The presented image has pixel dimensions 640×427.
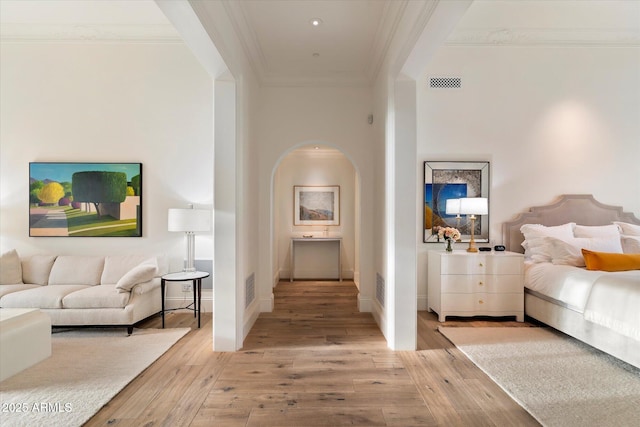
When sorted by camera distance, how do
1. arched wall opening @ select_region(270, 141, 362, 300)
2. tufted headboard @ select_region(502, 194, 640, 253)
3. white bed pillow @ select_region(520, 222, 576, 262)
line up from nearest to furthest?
white bed pillow @ select_region(520, 222, 576, 262)
tufted headboard @ select_region(502, 194, 640, 253)
arched wall opening @ select_region(270, 141, 362, 300)

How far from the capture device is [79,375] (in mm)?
2586

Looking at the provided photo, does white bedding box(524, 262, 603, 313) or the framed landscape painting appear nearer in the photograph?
white bedding box(524, 262, 603, 313)

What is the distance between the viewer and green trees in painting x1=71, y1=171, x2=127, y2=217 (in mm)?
4277

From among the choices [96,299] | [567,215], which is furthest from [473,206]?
[96,299]

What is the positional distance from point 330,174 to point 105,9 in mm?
4386

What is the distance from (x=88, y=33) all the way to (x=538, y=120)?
609 cm

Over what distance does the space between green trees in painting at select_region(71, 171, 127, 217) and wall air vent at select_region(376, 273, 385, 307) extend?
3.45 metres

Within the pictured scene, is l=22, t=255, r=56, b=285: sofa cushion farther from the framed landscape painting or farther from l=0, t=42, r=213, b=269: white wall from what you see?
the framed landscape painting

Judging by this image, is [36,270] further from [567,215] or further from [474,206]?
[567,215]

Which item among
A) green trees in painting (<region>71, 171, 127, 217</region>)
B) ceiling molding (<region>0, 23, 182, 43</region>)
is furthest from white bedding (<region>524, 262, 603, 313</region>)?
ceiling molding (<region>0, 23, 182, 43</region>)

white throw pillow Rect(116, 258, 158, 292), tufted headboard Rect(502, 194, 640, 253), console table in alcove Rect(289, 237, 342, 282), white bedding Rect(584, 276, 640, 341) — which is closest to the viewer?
white bedding Rect(584, 276, 640, 341)

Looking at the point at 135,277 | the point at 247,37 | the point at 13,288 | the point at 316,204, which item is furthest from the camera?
the point at 316,204

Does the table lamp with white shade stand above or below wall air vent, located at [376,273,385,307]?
above

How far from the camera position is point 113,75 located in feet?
14.2
